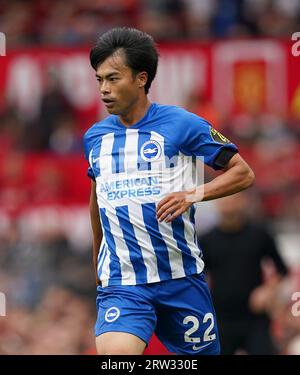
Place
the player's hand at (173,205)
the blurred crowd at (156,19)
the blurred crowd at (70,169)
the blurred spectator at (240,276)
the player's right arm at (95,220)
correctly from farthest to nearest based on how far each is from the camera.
Answer: 1. the blurred crowd at (156,19)
2. the blurred crowd at (70,169)
3. the blurred spectator at (240,276)
4. the player's right arm at (95,220)
5. the player's hand at (173,205)

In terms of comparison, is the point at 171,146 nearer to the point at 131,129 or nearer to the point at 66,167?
the point at 131,129

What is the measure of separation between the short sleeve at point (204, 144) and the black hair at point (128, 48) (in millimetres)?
451

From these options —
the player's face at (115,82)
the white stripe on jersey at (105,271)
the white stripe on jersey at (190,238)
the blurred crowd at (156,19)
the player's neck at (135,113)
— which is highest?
A: the blurred crowd at (156,19)

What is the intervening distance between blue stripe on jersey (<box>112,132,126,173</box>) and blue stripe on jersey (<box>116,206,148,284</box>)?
10.8 inches

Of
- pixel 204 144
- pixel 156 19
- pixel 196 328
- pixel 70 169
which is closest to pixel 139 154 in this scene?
pixel 204 144

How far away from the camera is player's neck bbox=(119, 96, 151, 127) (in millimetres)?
7281

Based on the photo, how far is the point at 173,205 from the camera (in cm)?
679

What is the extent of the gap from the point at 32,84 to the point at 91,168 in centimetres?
958

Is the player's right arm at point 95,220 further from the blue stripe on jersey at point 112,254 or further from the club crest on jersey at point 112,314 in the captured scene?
the club crest on jersey at point 112,314

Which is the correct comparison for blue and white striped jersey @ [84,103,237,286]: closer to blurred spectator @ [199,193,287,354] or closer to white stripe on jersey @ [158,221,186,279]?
white stripe on jersey @ [158,221,186,279]

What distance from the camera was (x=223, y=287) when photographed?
34.3 ft

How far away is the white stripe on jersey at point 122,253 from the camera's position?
711cm

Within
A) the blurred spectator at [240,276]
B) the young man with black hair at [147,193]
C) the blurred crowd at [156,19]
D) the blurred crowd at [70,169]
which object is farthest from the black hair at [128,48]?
the blurred crowd at [156,19]
